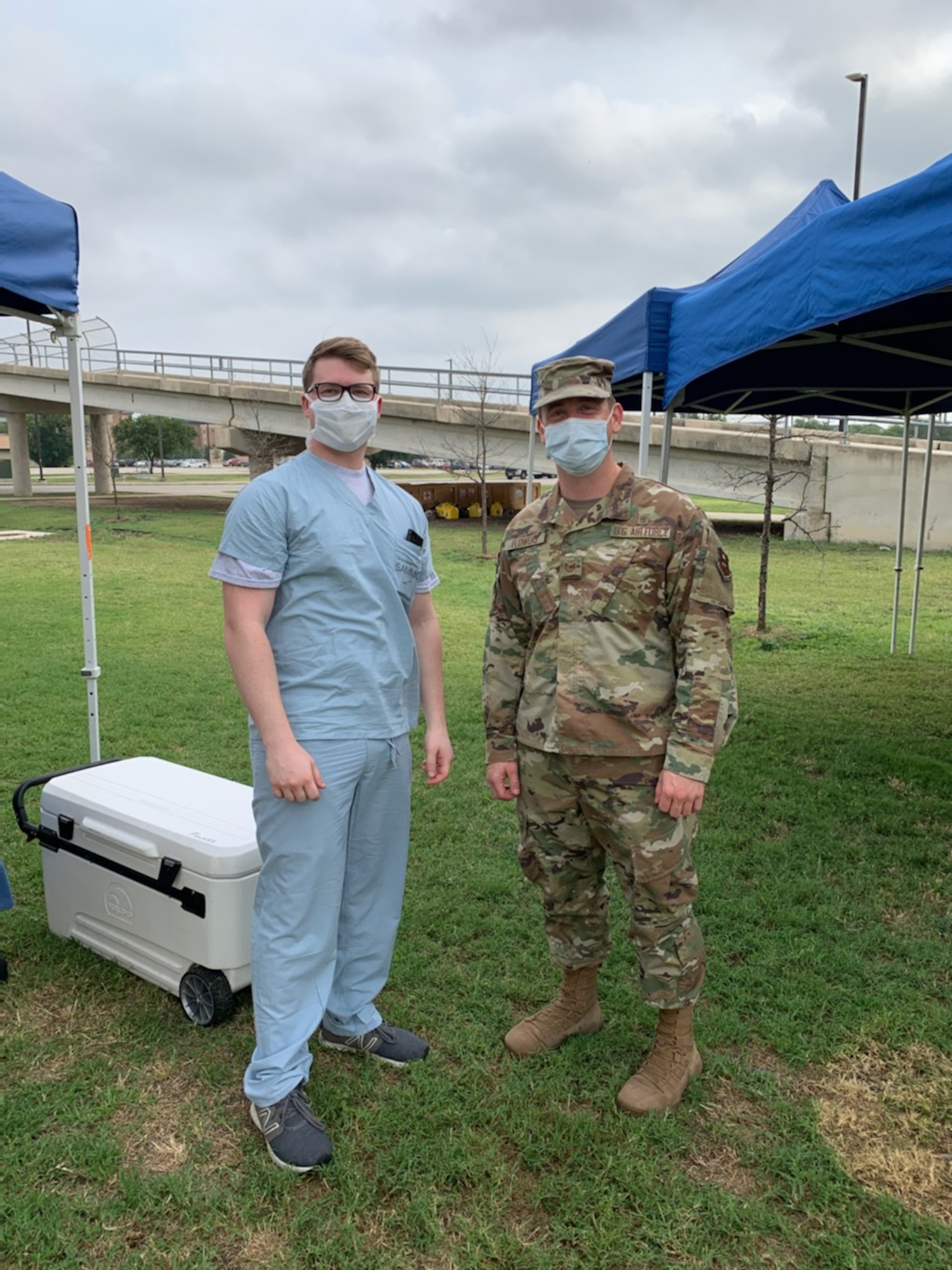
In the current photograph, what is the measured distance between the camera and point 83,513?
3.87m

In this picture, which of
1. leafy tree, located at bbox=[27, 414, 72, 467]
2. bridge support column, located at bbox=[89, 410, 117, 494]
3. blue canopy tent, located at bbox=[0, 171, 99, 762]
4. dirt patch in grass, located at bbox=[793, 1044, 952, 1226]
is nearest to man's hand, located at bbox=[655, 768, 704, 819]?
dirt patch in grass, located at bbox=[793, 1044, 952, 1226]

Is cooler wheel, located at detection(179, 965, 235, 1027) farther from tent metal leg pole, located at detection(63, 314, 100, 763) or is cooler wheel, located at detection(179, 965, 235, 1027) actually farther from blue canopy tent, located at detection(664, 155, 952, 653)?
blue canopy tent, located at detection(664, 155, 952, 653)

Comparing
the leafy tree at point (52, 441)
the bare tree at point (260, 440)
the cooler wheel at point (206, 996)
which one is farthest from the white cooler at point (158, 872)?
the leafy tree at point (52, 441)

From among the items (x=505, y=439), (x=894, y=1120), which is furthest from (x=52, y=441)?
(x=894, y=1120)

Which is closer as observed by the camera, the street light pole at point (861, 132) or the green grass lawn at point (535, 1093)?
the green grass lawn at point (535, 1093)

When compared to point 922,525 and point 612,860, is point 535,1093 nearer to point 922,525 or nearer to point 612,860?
point 612,860

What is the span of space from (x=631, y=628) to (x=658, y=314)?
10.3 ft

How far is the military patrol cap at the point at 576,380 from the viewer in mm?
2332

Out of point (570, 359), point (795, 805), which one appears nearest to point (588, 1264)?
point (570, 359)

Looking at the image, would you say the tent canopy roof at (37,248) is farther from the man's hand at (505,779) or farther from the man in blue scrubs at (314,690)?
the man's hand at (505,779)

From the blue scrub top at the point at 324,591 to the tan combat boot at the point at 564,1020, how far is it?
1.02 metres

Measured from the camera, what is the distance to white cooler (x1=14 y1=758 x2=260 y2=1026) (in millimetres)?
2711

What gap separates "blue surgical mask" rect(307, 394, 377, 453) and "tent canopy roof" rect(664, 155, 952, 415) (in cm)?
191

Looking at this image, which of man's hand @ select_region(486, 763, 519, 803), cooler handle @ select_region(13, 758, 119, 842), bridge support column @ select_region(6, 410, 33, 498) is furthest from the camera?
bridge support column @ select_region(6, 410, 33, 498)
